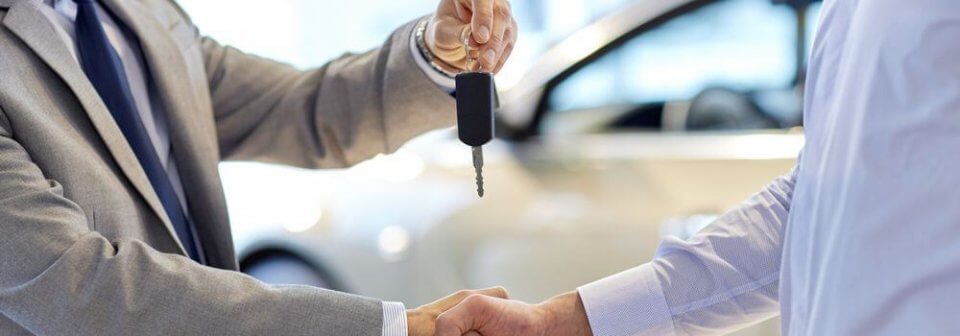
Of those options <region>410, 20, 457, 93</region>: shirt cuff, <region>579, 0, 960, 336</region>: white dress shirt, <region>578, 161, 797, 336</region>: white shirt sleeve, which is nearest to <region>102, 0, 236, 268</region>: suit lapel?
<region>410, 20, 457, 93</region>: shirt cuff

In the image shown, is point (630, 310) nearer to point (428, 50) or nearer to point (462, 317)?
point (462, 317)

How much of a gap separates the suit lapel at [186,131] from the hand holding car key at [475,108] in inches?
19.3

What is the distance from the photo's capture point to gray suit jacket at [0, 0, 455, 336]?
4.39 feet

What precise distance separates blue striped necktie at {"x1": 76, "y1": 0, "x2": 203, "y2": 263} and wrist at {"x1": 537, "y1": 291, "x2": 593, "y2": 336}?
518 millimetres

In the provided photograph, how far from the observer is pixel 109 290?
134cm

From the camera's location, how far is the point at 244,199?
12.0ft

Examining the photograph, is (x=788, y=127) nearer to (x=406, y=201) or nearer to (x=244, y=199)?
(x=406, y=201)

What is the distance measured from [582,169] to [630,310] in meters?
1.54

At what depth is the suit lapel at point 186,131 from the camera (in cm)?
174

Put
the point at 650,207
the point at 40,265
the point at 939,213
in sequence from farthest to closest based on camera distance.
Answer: the point at 650,207 → the point at 40,265 → the point at 939,213

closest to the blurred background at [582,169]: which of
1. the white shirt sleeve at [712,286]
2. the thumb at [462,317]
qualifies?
the white shirt sleeve at [712,286]

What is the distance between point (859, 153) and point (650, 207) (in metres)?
1.86

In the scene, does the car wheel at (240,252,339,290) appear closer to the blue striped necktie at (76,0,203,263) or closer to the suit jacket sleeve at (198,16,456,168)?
the suit jacket sleeve at (198,16,456,168)

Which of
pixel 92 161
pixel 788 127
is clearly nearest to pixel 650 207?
pixel 788 127
